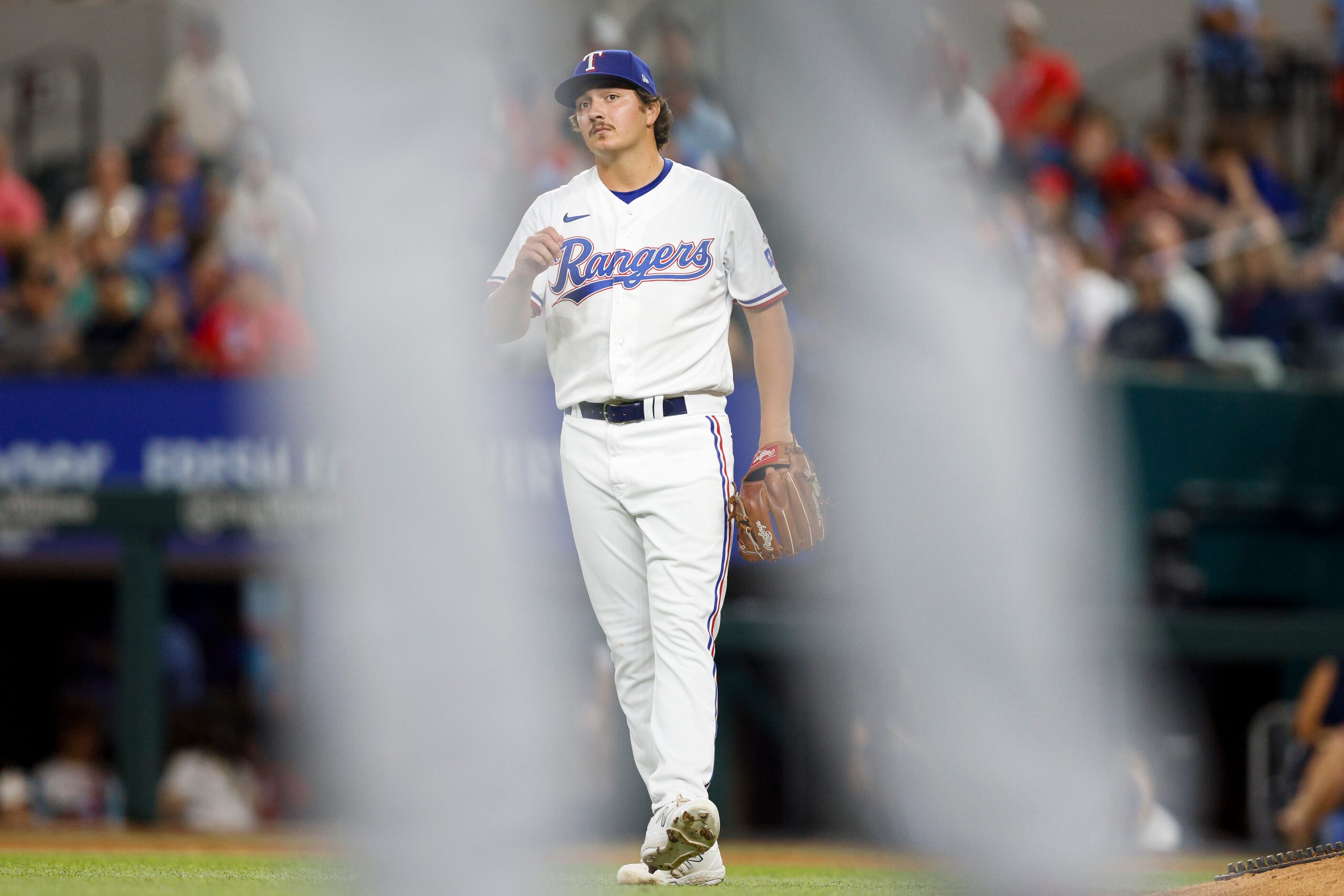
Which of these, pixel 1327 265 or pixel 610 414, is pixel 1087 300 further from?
pixel 610 414

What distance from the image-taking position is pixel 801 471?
409 cm

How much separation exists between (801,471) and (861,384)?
0.75 metres

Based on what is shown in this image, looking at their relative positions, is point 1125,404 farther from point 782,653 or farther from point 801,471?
point 801,471

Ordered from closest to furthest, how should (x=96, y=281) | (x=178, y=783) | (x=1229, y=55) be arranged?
(x=178, y=783)
(x=96, y=281)
(x=1229, y=55)

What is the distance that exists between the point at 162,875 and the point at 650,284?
2059mm

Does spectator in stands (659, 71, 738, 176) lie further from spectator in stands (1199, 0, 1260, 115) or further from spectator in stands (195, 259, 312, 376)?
spectator in stands (1199, 0, 1260, 115)

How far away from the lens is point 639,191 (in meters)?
4.09

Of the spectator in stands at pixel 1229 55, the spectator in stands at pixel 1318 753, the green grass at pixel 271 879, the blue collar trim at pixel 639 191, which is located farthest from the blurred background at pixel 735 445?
the blue collar trim at pixel 639 191

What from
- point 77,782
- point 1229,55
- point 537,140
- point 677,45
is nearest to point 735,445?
point 537,140

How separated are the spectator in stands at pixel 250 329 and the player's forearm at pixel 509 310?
4.65 metres

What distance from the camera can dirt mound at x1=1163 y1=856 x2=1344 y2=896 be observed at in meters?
4.55

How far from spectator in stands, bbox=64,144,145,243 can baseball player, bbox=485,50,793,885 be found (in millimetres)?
7447

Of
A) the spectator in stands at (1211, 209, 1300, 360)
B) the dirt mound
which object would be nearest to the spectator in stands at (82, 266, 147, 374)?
the spectator in stands at (1211, 209, 1300, 360)

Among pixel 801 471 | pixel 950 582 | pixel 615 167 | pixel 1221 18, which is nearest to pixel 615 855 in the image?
pixel 950 582
